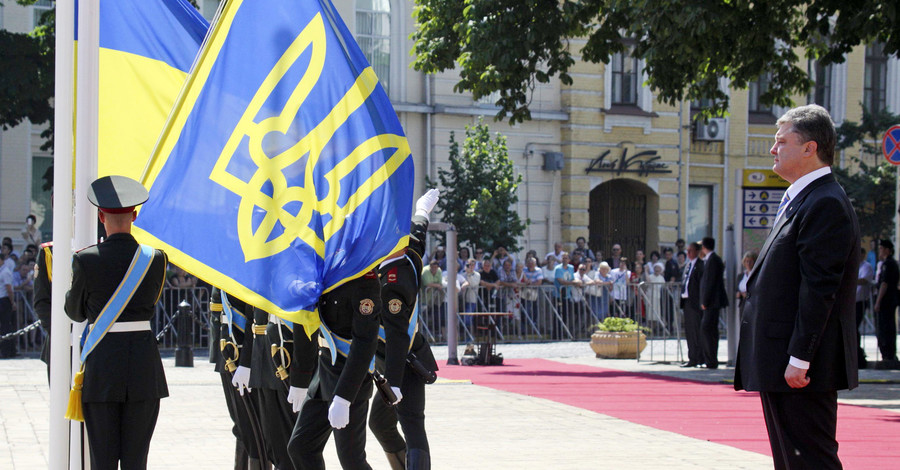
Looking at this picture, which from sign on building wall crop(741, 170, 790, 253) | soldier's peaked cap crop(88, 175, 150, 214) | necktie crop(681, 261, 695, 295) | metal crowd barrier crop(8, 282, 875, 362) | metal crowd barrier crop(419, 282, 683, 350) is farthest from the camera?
metal crowd barrier crop(419, 282, 683, 350)

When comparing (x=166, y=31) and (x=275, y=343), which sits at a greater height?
(x=166, y=31)

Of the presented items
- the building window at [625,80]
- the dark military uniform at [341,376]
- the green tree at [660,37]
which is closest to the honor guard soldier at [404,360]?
the dark military uniform at [341,376]

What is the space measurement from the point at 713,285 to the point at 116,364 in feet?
41.8

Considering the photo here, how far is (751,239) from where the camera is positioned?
16859 millimetres

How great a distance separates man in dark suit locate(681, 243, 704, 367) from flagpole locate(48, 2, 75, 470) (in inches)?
514

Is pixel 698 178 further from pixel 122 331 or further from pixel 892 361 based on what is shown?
pixel 122 331

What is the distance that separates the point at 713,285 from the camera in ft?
58.0

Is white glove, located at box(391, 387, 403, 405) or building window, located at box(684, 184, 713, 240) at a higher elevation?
building window, located at box(684, 184, 713, 240)

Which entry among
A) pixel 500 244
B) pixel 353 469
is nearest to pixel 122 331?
pixel 353 469

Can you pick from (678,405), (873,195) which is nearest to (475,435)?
(678,405)

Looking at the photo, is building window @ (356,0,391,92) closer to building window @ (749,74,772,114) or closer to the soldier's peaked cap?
building window @ (749,74,772,114)

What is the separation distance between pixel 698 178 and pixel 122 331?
29.0 m

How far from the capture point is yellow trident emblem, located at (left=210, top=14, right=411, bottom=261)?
6.50 meters

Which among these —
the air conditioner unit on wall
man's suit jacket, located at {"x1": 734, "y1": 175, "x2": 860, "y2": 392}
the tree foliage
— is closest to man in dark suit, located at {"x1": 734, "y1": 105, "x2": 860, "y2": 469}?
man's suit jacket, located at {"x1": 734, "y1": 175, "x2": 860, "y2": 392}
